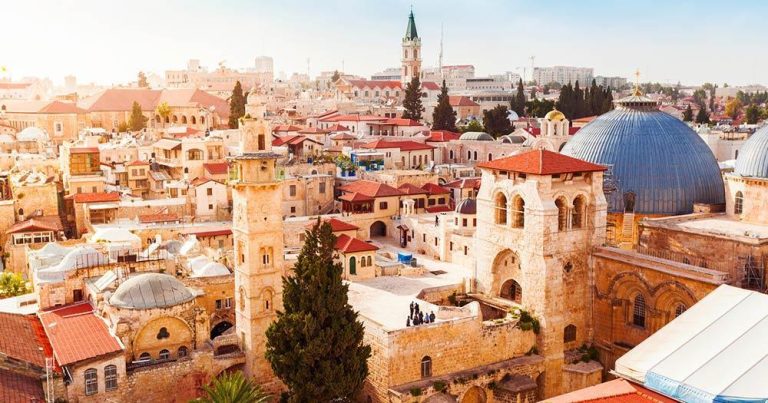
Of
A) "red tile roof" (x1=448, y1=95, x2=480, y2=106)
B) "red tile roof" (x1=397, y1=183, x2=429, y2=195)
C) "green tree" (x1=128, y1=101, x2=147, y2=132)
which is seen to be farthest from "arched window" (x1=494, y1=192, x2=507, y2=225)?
"red tile roof" (x1=448, y1=95, x2=480, y2=106)

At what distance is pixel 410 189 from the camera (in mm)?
45062

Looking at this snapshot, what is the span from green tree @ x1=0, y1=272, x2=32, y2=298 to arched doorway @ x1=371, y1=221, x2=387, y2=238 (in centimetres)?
1889

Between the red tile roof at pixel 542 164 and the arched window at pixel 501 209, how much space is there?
3.82ft

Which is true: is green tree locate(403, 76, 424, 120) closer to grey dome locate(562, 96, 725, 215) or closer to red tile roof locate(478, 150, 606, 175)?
grey dome locate(562, 96, 725, 215)

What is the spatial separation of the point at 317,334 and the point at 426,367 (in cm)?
462

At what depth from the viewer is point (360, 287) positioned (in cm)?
3034

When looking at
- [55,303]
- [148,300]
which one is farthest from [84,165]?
[148,300]

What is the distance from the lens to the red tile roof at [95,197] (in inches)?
1668

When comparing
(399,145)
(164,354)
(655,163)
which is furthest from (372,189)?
(164,354)

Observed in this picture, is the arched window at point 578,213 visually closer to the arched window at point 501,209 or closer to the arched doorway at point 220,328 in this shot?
the arched window at point 501,209

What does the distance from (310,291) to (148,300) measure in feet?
20.5

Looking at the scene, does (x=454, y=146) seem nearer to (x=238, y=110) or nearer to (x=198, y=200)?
(x=238, y=110)

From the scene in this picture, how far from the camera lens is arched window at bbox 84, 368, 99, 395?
2150 centimetres

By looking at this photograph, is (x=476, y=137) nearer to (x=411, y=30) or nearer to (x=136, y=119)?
(x=136, y=119)
